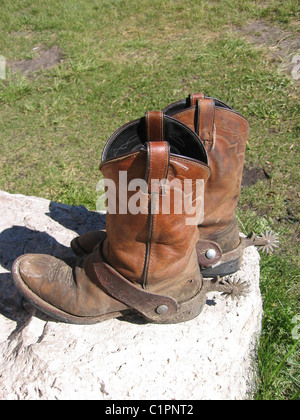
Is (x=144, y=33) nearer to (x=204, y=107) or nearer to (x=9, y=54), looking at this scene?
(x=9, y=54)

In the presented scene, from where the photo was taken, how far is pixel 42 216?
2678 millimetres

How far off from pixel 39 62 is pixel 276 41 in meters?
3.09

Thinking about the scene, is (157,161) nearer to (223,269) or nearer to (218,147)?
(218,147)

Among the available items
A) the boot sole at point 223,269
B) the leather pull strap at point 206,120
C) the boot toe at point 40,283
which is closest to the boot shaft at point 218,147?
the leather pull strap at point 206,120

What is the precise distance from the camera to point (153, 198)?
5.20 ft

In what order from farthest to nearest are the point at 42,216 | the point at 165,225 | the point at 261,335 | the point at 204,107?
1. the point at 42,216
2. the point at 261,335
3. the point at 204,107
4. the point at 165,225

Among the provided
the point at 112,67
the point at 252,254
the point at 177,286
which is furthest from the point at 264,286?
the point at 112,67

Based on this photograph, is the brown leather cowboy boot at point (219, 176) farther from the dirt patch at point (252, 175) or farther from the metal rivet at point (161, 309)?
the dirt patch at point (252, 175)

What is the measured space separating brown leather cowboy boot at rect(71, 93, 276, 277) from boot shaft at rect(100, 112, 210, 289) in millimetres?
189

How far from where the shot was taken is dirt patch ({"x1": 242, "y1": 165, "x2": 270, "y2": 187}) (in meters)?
3.82

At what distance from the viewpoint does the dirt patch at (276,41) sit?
198 inches

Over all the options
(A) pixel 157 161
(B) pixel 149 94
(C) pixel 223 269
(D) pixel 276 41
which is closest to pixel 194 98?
(A) pixel 157 161
